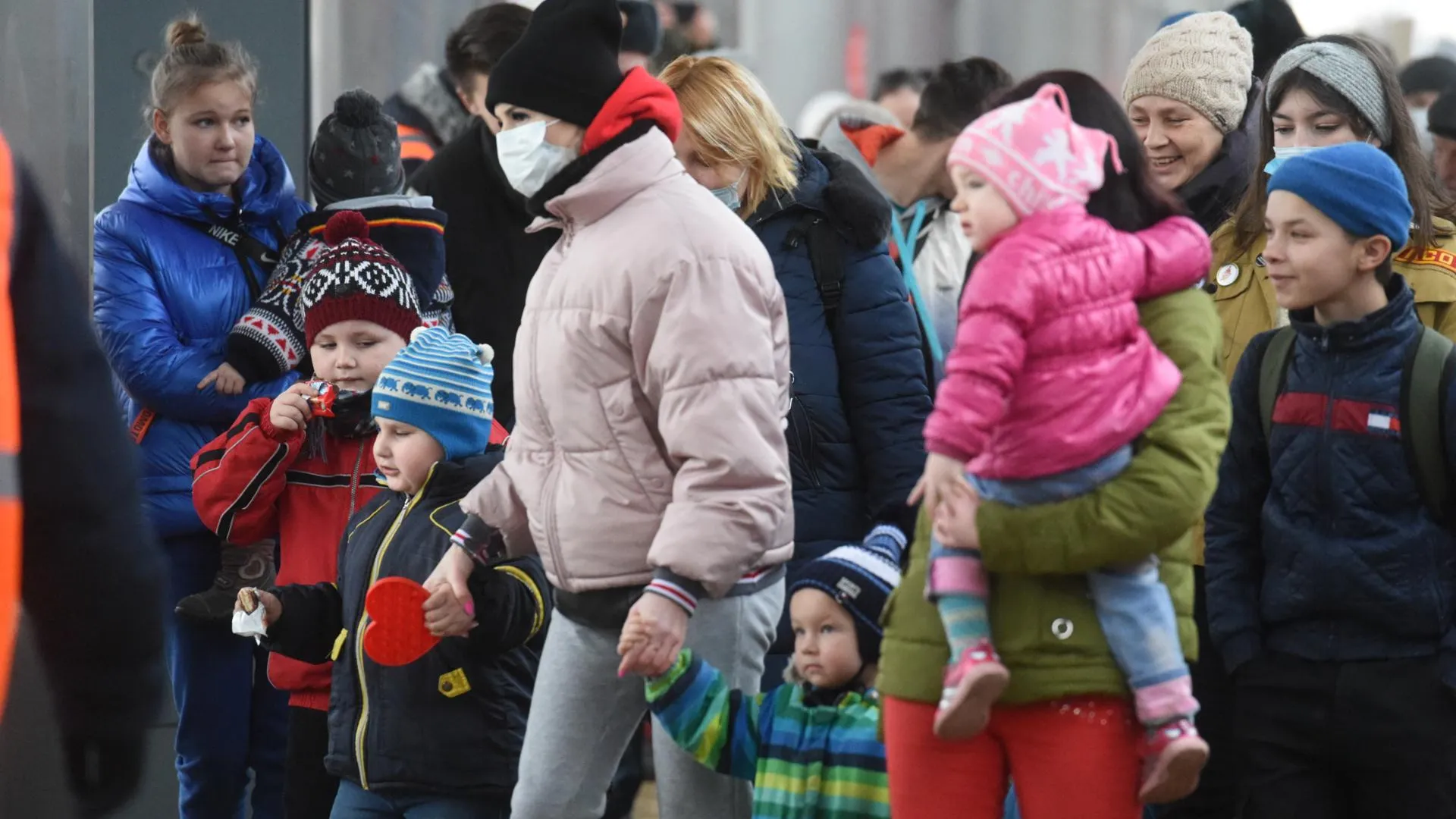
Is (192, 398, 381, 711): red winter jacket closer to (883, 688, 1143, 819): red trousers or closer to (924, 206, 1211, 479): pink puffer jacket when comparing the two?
(883, 688, 1143, 819): red trousers

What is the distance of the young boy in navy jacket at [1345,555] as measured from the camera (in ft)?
12.6

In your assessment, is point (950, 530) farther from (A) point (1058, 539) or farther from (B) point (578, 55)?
(B) point (578, 55)

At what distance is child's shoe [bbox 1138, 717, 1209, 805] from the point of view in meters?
3.17

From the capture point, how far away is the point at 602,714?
375 centimetres

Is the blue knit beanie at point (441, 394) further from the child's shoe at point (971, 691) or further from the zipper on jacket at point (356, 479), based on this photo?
the child's shoe at point (971, 691)

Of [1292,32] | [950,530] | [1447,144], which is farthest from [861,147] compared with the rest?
[950,530]

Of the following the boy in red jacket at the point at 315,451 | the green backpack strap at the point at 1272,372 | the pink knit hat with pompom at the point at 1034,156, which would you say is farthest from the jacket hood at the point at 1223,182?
the boy in red jacket at the point at 315,451

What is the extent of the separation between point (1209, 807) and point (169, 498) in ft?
8.50

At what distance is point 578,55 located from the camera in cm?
372

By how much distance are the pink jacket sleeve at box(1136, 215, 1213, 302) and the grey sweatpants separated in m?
0.94

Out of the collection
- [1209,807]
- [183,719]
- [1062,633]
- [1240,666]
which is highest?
[1062,633]

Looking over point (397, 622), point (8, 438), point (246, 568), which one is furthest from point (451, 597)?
point (8, 438)

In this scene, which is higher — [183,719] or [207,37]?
[207,37]

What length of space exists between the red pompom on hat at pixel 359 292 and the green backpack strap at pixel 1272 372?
197 cm
